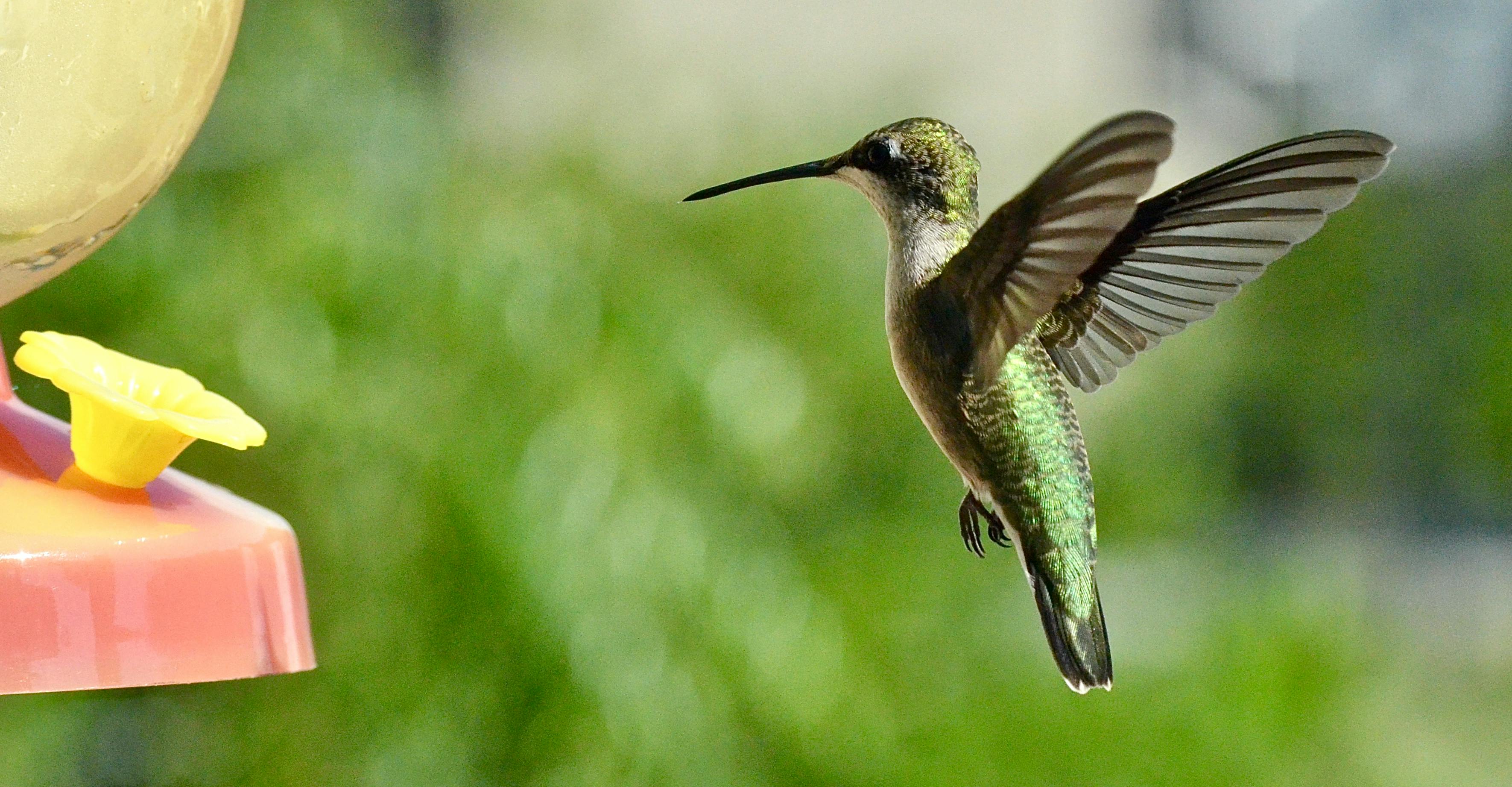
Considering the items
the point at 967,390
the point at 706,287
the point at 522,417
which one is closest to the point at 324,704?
the point at 522,417

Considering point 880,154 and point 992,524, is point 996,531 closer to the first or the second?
point 992,524

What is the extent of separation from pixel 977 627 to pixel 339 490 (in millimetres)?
1540

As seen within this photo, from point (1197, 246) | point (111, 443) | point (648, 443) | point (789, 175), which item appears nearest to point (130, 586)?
point (111, 443)

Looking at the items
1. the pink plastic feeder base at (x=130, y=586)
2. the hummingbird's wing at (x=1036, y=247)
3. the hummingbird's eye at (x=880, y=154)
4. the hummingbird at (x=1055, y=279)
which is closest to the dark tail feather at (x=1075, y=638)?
the hummingbird at (x=1055, y=279)

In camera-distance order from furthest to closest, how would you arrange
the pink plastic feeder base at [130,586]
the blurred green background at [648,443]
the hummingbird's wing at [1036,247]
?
the blurred green background at [648,443] < the pink plastic feeder base at [130,586] < the hummingbird's wing at [1036,247]

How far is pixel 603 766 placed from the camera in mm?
2254

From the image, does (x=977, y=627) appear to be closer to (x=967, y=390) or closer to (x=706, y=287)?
(x=706, y=287)

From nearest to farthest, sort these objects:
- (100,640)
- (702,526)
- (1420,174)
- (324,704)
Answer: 1. (100,640)
2. (324,704)
3. (702,526)
4. (1420,174)

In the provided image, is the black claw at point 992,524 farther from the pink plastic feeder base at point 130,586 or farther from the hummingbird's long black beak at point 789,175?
the pink plastic feeder base at point 130,586

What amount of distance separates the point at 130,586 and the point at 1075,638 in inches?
17.8

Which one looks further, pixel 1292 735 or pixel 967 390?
pixel 1292 735

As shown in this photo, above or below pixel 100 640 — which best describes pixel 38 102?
above

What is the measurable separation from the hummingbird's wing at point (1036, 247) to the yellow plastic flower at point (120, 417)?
14.3 inches

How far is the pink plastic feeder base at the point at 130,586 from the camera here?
0.70 m
